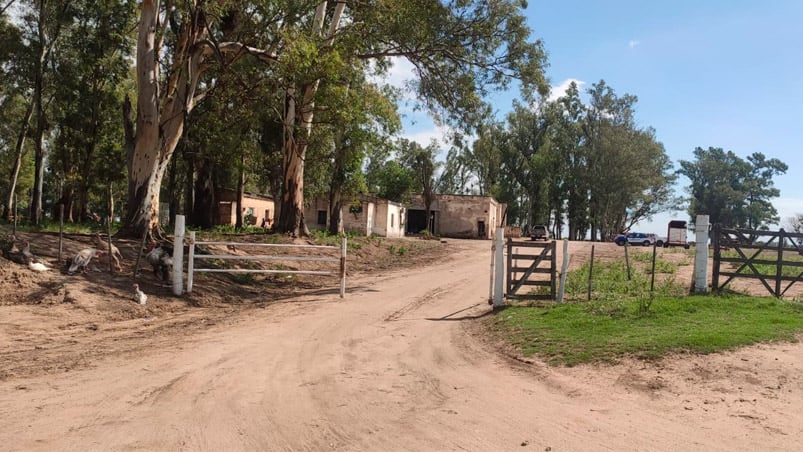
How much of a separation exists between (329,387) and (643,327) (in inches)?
210

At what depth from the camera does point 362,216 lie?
45.3m

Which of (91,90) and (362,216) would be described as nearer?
(91,90)

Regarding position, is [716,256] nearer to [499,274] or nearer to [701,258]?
[701,258]

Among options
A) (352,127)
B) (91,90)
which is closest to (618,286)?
(352,127)

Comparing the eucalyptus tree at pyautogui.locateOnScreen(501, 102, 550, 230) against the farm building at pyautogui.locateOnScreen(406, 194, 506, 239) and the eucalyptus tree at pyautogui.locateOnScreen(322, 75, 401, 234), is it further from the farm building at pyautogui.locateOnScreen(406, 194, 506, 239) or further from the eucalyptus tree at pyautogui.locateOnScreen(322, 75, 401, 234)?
the eucalyptus tree at pyautogui.locateOnScreen(322, 75, 401, 234)

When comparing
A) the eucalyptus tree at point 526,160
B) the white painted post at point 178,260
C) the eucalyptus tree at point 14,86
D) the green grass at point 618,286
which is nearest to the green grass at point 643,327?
the green grass at point 618,286

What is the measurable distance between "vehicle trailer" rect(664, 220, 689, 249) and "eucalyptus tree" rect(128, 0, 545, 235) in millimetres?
33121

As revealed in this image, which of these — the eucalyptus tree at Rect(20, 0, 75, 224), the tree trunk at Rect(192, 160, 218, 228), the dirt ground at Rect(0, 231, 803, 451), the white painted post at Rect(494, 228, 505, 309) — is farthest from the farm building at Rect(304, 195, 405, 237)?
the dirt ground at Rect(0, 231, 803, 451)

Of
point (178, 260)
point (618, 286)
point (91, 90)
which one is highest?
point (91, 90)

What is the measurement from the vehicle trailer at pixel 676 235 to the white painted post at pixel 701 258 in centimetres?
3829

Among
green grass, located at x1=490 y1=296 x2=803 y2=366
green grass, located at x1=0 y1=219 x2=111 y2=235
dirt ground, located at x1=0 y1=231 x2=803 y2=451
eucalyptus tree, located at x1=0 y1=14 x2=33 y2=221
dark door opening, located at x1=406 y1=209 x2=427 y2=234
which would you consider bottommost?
dirt ground, located at x1=0 y1=231 x2=803 y2=451

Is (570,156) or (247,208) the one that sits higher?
(570,156)

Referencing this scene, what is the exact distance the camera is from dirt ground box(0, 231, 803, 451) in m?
4.73

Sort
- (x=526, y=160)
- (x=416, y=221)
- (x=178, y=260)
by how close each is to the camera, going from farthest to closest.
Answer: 1. (x=526, y=160)
2. (x=416, y=221)
3. (x=178, y=260)
